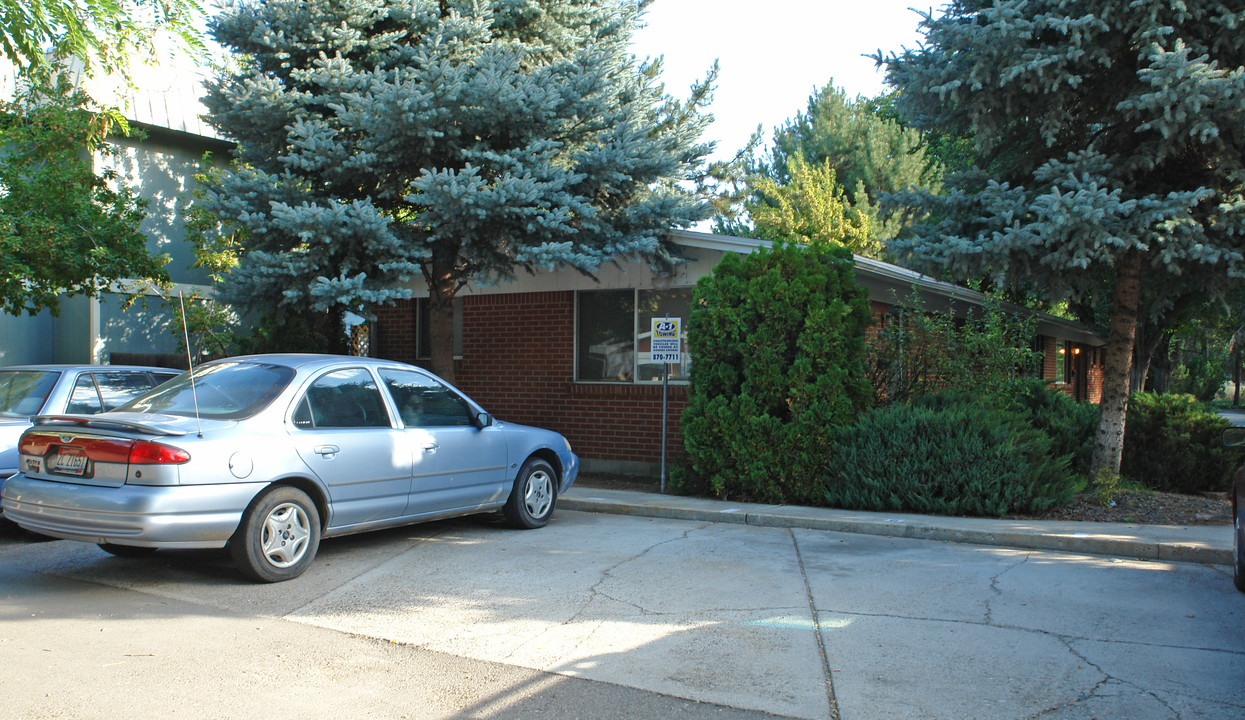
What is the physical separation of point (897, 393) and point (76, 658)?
9.35m

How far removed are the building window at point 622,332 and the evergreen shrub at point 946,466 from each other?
334 cm

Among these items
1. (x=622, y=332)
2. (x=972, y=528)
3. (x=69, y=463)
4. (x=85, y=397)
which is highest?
(x=622, y=332)

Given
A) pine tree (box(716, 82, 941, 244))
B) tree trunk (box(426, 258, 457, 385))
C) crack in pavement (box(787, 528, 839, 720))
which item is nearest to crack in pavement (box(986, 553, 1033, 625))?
crack in pavement (box(787, 528, 839, 720))

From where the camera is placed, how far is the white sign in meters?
11.2

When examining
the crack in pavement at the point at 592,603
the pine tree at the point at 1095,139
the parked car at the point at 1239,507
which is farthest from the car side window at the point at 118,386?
the parked car at the point at 1239,507

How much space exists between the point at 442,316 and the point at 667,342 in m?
3.53

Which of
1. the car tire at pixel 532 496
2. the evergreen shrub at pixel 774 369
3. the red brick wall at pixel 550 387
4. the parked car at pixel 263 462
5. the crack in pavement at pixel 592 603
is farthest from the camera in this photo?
the red brick wall at pixel 550 387

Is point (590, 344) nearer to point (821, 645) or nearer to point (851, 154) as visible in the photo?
point (821, 645)

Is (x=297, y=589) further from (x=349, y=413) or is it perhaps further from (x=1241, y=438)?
(x=1241, y=438)

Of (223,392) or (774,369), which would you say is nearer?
(223,392)

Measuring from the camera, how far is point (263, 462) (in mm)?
6305

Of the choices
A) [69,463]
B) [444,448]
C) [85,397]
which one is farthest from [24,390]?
[444,448]

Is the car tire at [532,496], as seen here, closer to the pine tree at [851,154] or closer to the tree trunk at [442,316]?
the tree trunk at [442,316]

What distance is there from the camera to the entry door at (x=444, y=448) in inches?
298
